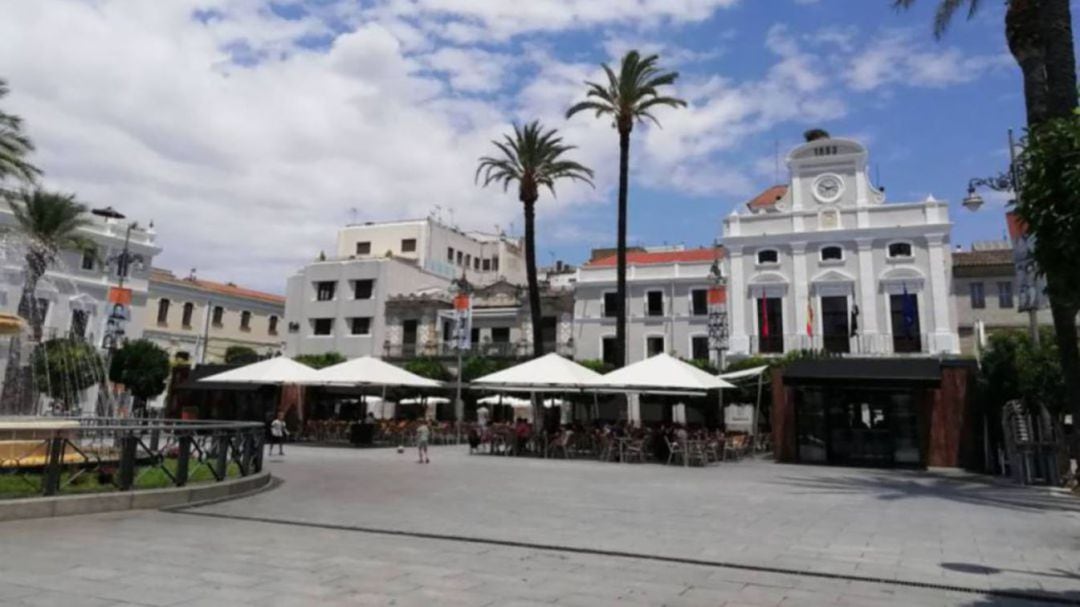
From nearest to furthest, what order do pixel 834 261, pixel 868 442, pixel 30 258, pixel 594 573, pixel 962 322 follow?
pixel 594 573, pixel 868 442, pixel 30 258, pixel 834 261, pixel 962 322

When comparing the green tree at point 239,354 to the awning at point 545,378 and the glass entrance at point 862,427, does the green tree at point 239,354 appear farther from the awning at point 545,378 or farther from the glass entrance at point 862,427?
the glass entrance at point 862,427

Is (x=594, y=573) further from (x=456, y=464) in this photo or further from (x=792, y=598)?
(x=456, y=464)

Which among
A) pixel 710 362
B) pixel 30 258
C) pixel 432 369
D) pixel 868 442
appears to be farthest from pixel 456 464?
pixel 30 258

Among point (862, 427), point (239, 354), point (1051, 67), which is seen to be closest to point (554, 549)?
point (1051, 67)

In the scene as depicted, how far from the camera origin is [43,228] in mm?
37250

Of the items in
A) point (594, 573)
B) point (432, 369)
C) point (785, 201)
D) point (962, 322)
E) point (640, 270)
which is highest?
point (785, 201)

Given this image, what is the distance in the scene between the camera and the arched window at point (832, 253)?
38.1 metres

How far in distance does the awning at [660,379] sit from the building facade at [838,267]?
15544 mm

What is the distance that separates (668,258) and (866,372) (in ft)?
85.5

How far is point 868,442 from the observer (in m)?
22.0

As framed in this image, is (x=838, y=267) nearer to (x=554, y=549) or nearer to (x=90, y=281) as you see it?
(x=554, y=549)

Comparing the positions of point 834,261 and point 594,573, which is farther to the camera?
point 834,261

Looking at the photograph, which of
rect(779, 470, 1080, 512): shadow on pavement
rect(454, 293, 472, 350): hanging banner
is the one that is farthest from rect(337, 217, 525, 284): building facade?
rect(779, 470, 1080, 512): shadow on pavement

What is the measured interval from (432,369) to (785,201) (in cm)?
2302
